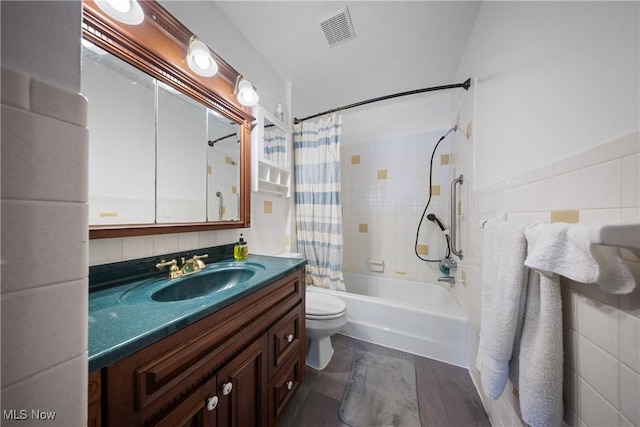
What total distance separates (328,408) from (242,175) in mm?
1456

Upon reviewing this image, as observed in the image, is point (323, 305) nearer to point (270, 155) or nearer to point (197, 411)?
point (197, 411)

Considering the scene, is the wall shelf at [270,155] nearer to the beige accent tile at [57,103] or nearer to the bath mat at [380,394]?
the beige accent tile at [57,103]

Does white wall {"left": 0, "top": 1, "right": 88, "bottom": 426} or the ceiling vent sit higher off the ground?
the ceiling vent

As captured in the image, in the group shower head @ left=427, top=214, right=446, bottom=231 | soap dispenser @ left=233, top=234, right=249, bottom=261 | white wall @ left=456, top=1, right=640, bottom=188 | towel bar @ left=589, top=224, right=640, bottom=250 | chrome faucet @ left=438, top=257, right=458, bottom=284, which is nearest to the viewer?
towel bar @ left=589, top=224, right=640, bottom=250

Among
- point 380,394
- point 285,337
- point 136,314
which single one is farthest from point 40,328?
point 380,394

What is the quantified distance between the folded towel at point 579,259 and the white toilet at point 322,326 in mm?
1097

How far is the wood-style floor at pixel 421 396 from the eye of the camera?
3.46 ft

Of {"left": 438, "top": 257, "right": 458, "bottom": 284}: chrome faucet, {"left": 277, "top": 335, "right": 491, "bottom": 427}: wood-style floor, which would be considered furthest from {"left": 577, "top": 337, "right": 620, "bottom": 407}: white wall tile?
{"left": 438, "top": 257, "right": 458, "bottom": 284}: chrome faucet

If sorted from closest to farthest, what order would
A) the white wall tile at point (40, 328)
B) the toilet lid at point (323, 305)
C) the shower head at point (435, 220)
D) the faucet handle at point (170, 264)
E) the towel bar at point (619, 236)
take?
the white wall tile at point (40, 328), the towel bar at point (619, 236), the faucet handle at point (170, 264), the toilet lid at point (323, 305), the shower head at point (435, 220)

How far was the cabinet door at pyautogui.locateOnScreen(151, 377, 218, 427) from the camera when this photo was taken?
55 centimetres

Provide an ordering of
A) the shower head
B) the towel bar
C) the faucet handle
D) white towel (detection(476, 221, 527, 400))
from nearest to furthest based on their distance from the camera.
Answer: the towel bar
white towel (detection(476, 221, 527, 400))
the faucet handle
the shower head

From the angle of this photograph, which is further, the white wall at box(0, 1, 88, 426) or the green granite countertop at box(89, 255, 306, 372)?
the green granite countertop at box(89, 255, 306, 372)

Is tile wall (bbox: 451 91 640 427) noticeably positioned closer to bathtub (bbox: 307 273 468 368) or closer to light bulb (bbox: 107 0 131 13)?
bathtub (bbox: 307 273 468 368)

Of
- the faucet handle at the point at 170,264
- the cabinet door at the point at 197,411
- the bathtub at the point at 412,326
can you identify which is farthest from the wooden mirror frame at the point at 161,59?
the bathtub at the point at 412,326
